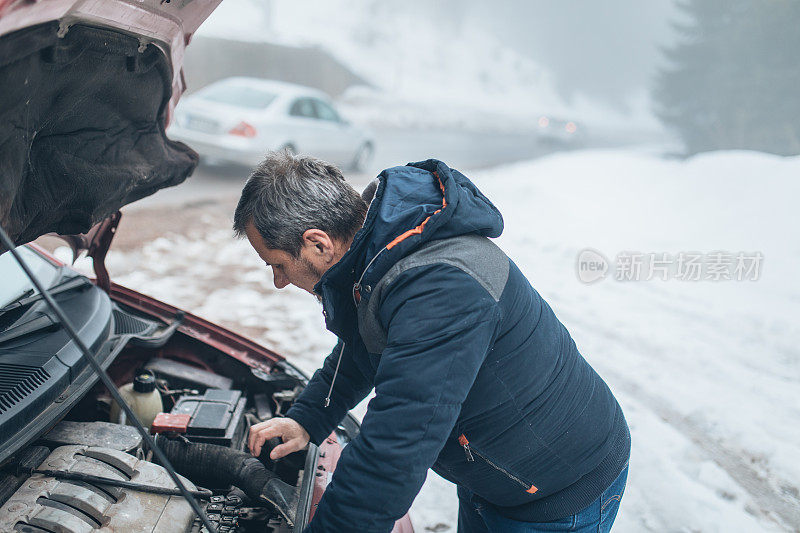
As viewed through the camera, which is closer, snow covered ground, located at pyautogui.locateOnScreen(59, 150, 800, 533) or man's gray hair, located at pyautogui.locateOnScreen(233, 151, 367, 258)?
man's gray hair, located at pyautogui.locateOnScreen(233, 151, 367, 258)

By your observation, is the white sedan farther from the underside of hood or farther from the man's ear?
the man's ear

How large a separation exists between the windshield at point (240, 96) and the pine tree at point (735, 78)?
1413cm

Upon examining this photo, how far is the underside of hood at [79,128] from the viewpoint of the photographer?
1357mm

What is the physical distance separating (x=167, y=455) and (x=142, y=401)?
0.33m

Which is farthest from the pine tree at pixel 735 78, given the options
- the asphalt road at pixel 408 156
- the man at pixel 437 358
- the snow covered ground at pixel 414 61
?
the man at pixel 437 358

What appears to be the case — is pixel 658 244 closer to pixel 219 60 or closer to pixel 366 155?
pixel 366 155

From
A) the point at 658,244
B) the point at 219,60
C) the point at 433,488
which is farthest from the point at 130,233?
the point at 219,60

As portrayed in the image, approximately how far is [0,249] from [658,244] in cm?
802

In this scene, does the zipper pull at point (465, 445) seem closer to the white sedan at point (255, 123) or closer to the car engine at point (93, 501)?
the car engine at point (93, 501)

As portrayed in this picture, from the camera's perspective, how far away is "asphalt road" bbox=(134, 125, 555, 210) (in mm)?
7906

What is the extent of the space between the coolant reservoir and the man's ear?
0.96 m

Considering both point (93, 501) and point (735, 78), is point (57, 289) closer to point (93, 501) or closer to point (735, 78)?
point (93, 501)

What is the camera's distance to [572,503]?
161 cm

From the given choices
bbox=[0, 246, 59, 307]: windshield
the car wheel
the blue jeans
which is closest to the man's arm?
the blue jeans
